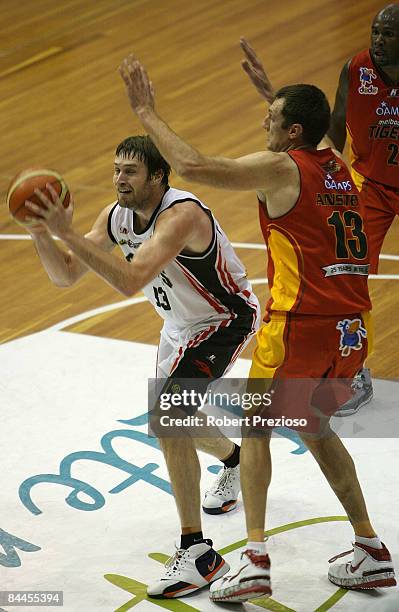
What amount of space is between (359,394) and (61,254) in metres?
2.28

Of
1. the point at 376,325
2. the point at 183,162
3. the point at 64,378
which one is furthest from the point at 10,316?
the point at 183,162

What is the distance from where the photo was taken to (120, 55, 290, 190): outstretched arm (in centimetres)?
489

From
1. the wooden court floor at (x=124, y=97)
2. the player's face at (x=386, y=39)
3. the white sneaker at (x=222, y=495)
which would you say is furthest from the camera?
the wooden court floor at (x=124, y=97)

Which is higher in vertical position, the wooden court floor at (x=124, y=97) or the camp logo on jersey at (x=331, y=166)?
the wooden court floor at (x=124, y=97)

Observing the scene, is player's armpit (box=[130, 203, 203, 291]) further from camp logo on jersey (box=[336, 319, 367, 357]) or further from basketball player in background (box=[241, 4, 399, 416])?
basketball player in background (box=[241, 4, 399, 416])

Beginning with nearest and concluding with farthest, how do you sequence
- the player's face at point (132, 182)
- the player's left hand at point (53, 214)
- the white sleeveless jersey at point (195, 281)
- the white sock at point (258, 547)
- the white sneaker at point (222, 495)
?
the player's left hand at point (53, 214), the white sock at point (258, 547), the player's face at point (132, 182), the white sleeveless jersey at point (195, 281), the white sneaker at point (222, 495)

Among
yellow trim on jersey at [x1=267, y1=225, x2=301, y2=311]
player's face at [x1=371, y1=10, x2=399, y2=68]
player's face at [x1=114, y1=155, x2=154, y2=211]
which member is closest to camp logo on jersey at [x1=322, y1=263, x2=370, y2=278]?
yellow trim on jersey at [x1=267, y1=225, x2=301, y2=311]

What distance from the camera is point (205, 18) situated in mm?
14281

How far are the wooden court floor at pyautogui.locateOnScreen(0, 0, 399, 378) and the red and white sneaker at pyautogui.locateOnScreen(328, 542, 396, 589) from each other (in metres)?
2.18

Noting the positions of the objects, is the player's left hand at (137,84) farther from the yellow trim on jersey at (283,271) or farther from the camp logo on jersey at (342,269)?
the camp logo on jersey at (342,269)

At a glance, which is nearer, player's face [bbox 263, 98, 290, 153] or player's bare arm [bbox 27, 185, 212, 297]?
player's bare arm [bbox 27, 185, 212, 297]

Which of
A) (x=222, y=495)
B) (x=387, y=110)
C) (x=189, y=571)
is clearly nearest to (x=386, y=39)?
(x=387, y=110)

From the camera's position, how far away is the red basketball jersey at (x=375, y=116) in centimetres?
723

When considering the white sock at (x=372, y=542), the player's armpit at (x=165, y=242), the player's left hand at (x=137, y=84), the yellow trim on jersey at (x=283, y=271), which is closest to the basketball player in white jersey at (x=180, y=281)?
the player's armpit at (x=165, y=242)
